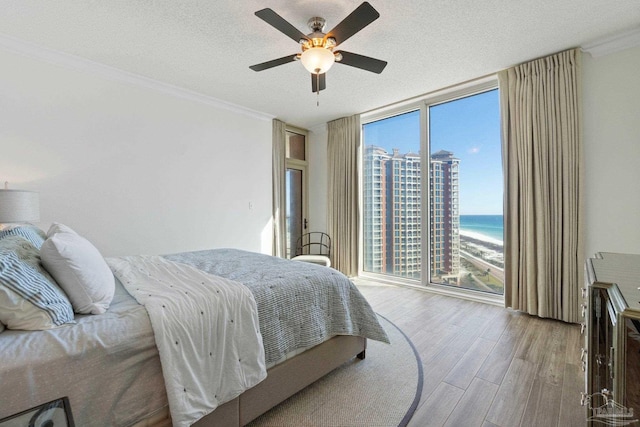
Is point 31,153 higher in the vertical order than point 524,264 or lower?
higher

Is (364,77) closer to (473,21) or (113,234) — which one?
(473,21)

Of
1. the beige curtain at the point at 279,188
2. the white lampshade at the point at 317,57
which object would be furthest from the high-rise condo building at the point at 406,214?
the white lampshade at the point at 317,57

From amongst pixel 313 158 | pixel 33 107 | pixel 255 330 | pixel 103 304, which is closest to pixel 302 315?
pixel 255 330

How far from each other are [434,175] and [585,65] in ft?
5.82

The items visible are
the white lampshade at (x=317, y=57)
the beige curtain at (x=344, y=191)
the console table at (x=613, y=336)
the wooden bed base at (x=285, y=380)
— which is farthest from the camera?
the beige curtain at (x=344, y=191)

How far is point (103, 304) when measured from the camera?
1283 mm

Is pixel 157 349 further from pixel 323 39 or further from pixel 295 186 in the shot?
pixel 295 186

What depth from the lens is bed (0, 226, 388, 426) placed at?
0.94 m

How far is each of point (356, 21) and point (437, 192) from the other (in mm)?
2620

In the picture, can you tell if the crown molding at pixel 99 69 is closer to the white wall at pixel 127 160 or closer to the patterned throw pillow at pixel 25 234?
the white wall at pixel 127 160

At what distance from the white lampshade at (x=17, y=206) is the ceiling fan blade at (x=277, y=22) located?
226 cm

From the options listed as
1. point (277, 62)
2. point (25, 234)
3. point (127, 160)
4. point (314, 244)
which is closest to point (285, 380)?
point (25, 234)

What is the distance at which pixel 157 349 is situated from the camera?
1.15m

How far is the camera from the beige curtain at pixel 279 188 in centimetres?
460
